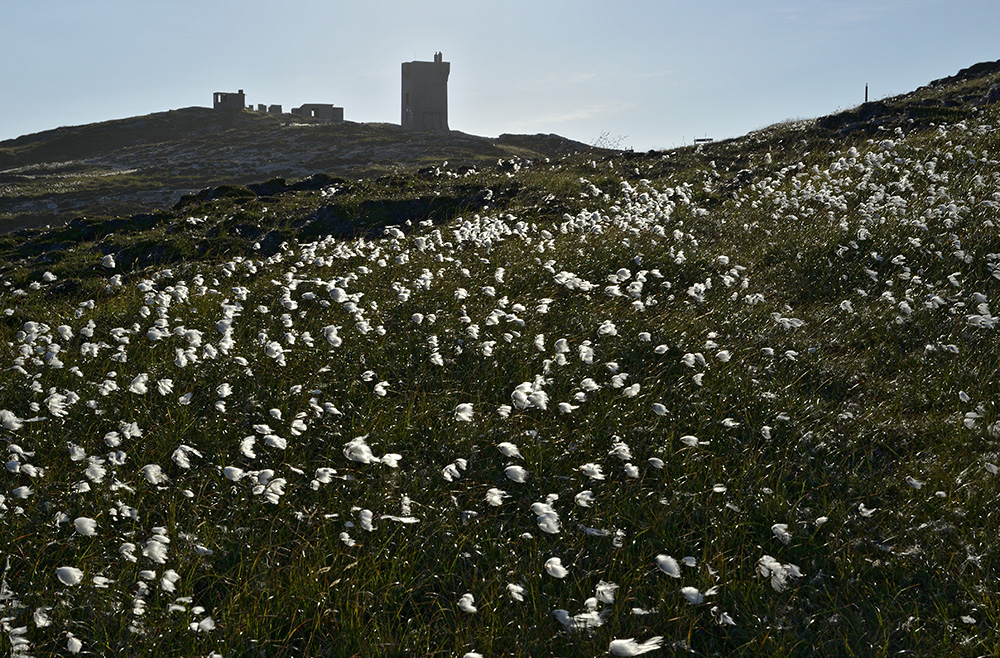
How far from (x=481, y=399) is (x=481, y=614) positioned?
2223 millimetres

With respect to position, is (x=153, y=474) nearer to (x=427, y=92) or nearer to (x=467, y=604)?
(x=467, y=604)

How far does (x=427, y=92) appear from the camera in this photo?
91.1 m

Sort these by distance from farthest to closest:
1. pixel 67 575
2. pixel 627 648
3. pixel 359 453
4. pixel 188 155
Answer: pixel 188 155 < pixel 359 453 < pixel 67 575 < pixel 627 648

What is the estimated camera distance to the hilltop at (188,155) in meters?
44.4

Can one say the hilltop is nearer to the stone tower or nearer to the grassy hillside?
the stone tower

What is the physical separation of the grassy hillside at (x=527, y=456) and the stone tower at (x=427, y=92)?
8593 centimetres

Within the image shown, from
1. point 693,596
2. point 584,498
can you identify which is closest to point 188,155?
point 584,498

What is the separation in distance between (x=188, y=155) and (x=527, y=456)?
71197 millimetres

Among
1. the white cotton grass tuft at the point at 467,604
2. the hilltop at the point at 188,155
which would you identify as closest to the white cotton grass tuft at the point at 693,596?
the white cotton grass tuft at the point at 467,604

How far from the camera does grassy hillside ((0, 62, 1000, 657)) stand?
3469mm

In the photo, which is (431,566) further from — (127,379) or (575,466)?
(127,379)

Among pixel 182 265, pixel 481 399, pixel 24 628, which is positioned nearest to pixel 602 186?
pixel 182 265

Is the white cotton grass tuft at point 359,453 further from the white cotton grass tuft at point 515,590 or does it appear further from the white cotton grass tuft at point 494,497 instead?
the white cotton grass tuft at point 515,590

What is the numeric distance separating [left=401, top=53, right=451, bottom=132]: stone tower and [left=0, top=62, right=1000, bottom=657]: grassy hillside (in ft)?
282
